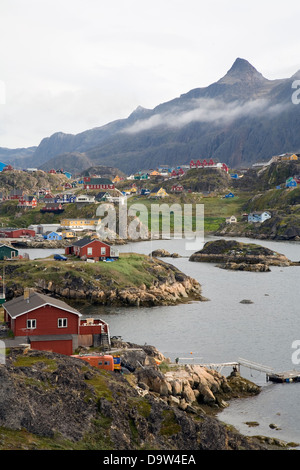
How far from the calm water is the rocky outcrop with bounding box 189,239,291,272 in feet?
40.0

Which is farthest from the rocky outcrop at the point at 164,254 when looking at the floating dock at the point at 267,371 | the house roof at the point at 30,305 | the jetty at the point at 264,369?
the house roof at the point at 30,305

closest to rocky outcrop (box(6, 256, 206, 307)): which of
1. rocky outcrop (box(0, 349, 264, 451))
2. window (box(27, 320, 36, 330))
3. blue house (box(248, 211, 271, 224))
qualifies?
window (box(27, 320, 36, 330))

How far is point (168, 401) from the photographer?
34.1m

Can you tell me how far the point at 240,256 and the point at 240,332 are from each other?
1834 inches

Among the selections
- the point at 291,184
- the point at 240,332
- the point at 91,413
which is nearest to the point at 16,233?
the point at 291,184

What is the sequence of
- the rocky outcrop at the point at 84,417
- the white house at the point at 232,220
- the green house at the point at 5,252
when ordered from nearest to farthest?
the rocky outcrop at the point at 84,417
the green house at the point at 5,252
the white house at the point at 232,220

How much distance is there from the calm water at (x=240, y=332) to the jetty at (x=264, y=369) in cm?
49

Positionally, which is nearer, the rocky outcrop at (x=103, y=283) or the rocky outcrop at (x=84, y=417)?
the rocky outcrop at (x=84, y=417)

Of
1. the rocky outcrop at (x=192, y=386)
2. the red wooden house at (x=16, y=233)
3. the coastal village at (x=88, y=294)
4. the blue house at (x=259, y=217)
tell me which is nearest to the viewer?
the rocky outcrop at (x=192, y=386)

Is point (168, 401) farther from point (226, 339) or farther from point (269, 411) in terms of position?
point (226, 339)

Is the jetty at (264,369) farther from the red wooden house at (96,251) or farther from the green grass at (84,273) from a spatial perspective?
the red wooden house at (96,251)

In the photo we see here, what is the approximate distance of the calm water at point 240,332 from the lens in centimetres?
3662

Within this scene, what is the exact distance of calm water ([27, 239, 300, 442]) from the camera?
36.6 meters

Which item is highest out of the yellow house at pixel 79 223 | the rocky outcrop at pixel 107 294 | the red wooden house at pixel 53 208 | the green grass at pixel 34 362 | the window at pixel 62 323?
the red wooden house at pixel 53 208
